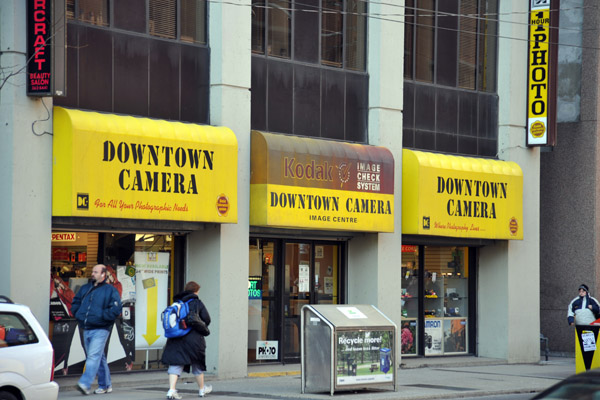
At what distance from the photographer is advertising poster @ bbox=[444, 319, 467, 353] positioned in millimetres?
22891

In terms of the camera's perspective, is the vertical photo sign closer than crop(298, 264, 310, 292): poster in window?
No

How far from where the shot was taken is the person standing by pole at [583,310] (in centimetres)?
1950

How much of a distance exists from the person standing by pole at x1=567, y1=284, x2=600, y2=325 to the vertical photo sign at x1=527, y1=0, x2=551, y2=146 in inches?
175

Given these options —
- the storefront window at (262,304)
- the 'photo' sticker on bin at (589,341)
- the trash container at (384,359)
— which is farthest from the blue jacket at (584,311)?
the storefront window at (262,304)

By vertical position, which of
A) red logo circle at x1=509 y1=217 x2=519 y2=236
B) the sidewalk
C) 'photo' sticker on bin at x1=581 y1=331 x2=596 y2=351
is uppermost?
red logo circle at x1=509 y1=217 x2=519 y2=236

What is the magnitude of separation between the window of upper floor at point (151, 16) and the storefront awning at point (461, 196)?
17.8 feet

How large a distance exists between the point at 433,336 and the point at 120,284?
8355 mm

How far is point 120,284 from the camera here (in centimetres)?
1708

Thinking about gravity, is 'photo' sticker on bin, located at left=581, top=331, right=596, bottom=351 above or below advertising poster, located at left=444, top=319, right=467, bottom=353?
above

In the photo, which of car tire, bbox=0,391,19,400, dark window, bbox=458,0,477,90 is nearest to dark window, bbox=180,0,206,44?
dark window, bbox=458,0,477,90

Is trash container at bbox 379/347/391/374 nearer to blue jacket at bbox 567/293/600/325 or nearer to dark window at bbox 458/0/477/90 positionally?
blue jacket at bbox 567/293/600/325

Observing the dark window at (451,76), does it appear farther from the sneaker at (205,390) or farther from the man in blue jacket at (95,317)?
the man in blue jacket at (95,317)

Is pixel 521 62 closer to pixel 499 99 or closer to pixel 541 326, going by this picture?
pixel 499 99

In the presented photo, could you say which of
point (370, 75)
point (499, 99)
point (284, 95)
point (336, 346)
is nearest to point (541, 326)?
point (499, 99)
